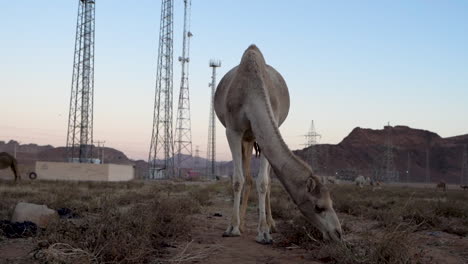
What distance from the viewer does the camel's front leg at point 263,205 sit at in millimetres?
7262

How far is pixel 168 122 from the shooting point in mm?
60125

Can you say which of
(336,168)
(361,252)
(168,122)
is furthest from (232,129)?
(336,168)

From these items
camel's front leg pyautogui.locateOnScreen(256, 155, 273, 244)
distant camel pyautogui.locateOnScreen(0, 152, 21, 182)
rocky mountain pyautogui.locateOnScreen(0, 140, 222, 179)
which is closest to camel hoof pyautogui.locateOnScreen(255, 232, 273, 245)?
A: camel's front leg pyautogui.locateOnScreen(256, 155, 273, 244)

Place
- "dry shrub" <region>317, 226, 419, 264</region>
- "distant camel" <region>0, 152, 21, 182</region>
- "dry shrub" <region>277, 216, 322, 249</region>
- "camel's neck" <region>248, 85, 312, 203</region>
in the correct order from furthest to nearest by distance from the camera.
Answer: "distant camel" <region>0, 152, 21, 182</region>
"dry shrub" <region>277, 216, 322, 249</region>
"camel's neck" <region>248, 85, 312, 203</region>
"dry shrub" <region>317, 226, 419, 264</region>

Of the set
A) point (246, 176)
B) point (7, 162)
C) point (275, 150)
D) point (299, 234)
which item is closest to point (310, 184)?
point (275, 150)

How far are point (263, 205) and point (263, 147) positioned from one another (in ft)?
5.46

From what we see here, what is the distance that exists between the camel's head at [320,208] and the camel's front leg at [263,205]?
1.72 meters

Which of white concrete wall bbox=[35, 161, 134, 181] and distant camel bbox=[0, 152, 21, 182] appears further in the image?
white concrete wall bbox=[35, 161, 134, 181]

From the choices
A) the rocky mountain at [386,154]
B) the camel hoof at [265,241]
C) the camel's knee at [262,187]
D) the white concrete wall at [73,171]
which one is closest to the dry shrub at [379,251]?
the camel hoof at [265,241]

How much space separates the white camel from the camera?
18.6 ft

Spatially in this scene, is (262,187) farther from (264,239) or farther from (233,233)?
(264,239)

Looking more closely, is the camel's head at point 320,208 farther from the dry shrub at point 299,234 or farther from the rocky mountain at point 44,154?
the rocky mountain at point 44,154

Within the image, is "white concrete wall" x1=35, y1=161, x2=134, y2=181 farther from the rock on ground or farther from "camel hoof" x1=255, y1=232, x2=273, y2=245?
"camel hoof" x1=255, y1=232, x2=273, y2=245

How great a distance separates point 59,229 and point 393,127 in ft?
584
